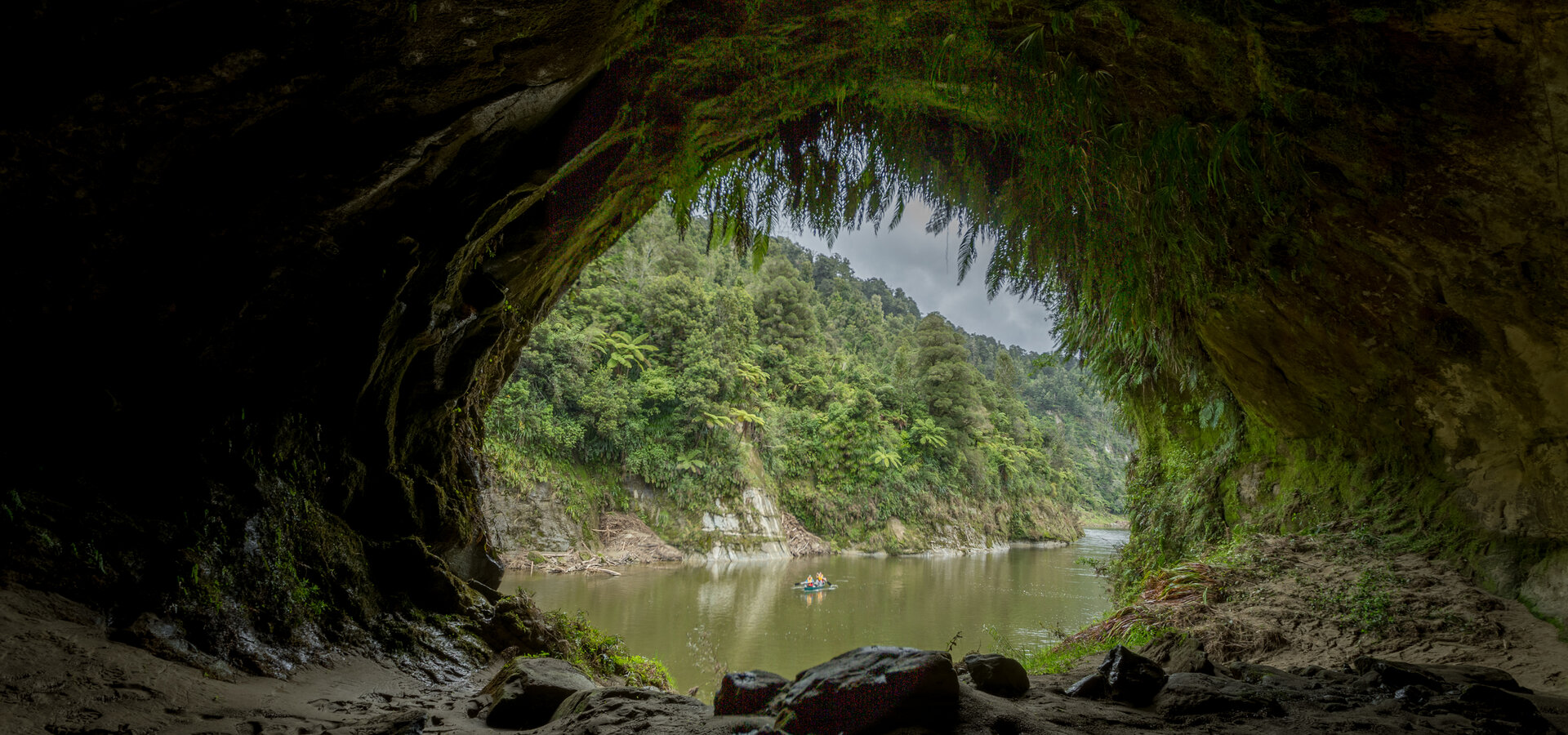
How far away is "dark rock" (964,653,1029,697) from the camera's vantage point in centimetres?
254

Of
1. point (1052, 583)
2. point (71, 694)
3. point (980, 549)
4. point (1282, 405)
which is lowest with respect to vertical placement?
point (980, 549)

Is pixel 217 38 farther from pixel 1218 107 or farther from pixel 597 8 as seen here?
pixel 1218 107

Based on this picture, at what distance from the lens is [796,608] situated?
12328 millimetres

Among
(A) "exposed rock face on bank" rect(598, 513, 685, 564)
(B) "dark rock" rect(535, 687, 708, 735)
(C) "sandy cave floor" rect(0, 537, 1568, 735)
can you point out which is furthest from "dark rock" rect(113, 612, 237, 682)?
(A) "exposed rock face on bank" rect(598, 513, 685, 564)

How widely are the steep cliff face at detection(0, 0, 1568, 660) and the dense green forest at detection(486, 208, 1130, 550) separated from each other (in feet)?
38.1

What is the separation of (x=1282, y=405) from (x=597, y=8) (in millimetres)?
5583

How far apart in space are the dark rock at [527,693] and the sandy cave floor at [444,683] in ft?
0.29

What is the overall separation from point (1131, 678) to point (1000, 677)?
518mm

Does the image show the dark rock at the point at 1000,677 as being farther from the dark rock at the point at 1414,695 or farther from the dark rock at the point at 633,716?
the dark rock at the point at 1414,695

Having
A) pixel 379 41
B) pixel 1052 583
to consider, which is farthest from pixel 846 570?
pixel 379 41

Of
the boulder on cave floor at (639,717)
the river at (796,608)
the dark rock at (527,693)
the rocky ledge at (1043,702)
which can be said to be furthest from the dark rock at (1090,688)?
the river at (796,608)

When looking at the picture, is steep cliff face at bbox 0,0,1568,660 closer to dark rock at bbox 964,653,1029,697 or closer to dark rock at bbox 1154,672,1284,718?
dark rock at bbox 1154,672,1284,718

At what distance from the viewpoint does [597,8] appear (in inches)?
106

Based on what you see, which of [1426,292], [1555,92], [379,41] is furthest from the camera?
[1426,292]
